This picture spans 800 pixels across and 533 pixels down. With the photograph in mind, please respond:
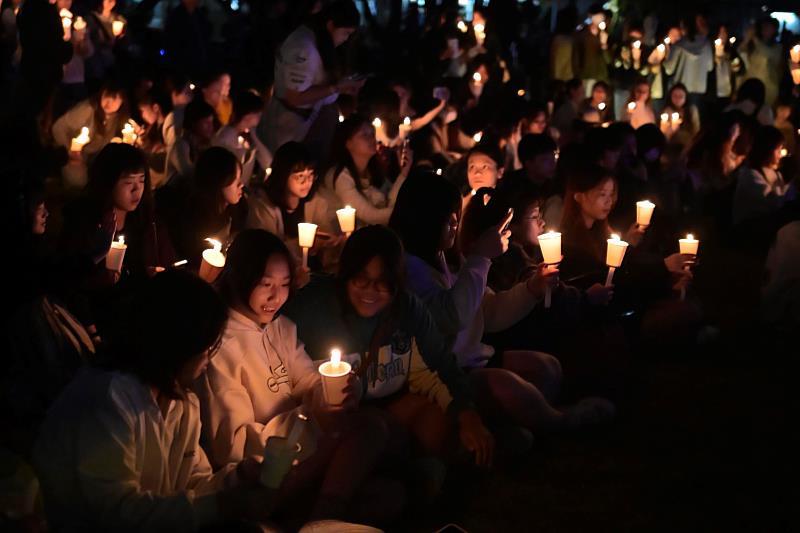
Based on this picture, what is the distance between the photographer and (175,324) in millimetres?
2686

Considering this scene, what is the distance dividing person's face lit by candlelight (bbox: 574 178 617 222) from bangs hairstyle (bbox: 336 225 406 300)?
208 centimetres

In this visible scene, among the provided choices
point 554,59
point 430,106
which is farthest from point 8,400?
point 554,59

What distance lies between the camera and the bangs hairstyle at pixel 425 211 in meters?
4.35

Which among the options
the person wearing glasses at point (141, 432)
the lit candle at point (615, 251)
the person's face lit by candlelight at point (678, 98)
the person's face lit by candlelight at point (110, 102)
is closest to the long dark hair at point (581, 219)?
the lit candle at point (615, 251)

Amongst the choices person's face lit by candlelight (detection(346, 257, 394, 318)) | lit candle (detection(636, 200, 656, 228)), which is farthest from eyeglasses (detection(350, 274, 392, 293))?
lit candle (detection(636, 200, 656, 228))

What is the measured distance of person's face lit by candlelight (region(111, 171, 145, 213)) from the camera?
15.8 feet

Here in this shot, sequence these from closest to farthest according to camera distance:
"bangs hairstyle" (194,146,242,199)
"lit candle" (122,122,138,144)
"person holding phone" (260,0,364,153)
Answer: "bangs hairstyle" (194,146,242,199) < "person holding phone" (260,0,364,153) < "lit candle" (122,122,138,144)

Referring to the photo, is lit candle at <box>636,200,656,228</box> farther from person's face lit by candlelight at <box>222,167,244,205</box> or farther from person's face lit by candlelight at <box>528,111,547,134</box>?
person's face lit by candlelight at <box>528,111,547,134</box>

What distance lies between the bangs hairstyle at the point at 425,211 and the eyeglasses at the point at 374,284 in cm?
65

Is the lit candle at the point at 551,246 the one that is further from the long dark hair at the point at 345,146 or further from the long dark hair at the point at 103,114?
the long dark hair at the point at 103,114

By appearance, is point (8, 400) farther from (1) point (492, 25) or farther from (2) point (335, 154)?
(1) point (492, 25)

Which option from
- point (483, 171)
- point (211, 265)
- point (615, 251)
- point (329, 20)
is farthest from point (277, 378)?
point (329, 20)

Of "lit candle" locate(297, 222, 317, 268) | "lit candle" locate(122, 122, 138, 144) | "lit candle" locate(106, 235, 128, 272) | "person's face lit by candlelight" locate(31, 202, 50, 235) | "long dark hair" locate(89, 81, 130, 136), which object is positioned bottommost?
"lit candle" locate(297, 222, 317, 268)

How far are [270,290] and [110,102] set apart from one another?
549 centimetres
